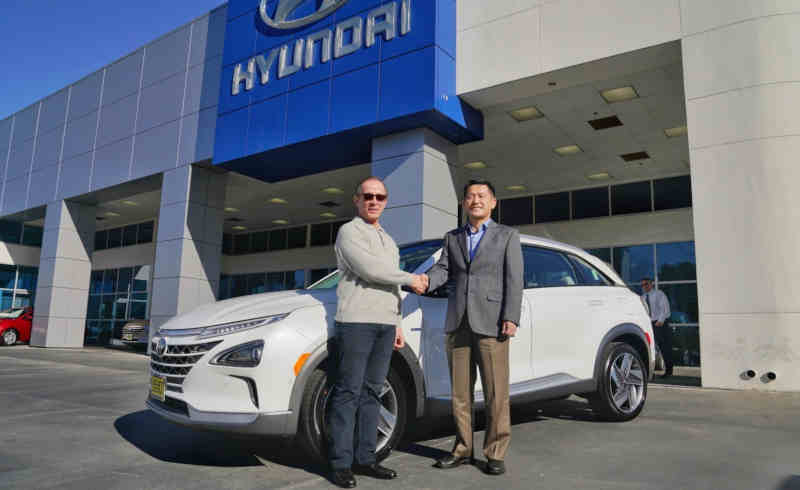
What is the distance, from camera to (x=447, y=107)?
1121 centimetres

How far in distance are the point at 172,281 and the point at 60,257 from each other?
24.4 ft

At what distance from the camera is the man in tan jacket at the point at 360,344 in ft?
11.1

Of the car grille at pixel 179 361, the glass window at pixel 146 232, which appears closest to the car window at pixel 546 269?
the car grille at pixel 179 361

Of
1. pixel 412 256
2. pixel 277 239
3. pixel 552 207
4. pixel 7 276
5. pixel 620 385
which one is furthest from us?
pixel 277 239

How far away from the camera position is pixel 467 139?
12.5 meters

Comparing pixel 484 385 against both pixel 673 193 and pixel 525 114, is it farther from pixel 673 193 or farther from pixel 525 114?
pixel 673 193

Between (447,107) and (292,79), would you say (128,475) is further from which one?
(292,79)

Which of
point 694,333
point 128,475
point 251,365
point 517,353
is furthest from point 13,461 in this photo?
point 694,333

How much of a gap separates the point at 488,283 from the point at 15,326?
23.5 metres

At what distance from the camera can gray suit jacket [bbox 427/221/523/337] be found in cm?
367

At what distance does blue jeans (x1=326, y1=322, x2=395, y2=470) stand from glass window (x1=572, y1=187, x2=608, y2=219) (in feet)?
53.0

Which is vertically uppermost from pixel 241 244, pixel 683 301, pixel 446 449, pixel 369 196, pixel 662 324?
pixel 241 244

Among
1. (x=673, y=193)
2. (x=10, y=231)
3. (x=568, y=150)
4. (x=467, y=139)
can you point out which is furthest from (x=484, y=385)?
(x=10, y=231)

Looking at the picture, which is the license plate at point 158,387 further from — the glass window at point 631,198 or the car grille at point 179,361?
the glass window at point 631,198
